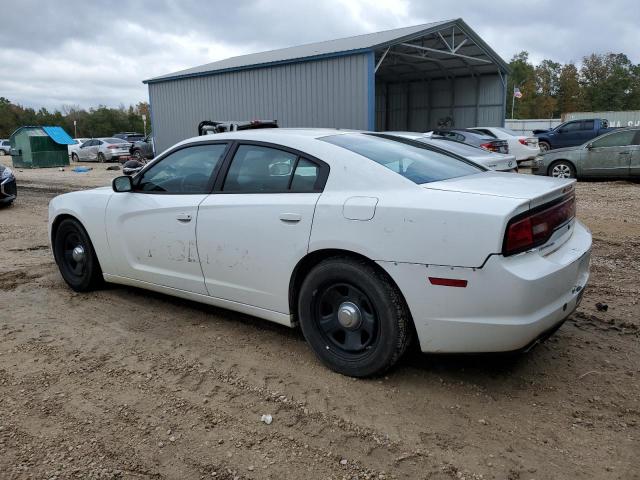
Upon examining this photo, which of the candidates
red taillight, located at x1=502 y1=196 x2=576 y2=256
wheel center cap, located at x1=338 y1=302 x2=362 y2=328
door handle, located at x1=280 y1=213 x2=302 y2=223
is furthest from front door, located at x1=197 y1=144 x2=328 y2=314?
red taillight, located at x1=502 y1=196 x2=576 y2=256

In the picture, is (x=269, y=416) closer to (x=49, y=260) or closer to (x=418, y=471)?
(x=418, y=471)

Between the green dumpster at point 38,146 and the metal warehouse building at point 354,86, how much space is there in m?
4.74

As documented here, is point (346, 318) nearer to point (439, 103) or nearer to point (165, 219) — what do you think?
point (165, 219)

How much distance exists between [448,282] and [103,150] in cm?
2861

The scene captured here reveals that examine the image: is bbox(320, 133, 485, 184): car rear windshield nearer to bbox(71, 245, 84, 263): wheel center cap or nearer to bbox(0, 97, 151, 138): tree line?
bbox(71, 245, 84, 263): wheel center cap

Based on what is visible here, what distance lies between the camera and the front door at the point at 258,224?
337cm

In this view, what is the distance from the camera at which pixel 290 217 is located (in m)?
3.35

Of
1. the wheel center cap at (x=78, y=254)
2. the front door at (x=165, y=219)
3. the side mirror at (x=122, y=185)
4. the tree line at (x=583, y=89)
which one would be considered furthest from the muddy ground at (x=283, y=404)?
the tree line at (x=583, y=89)

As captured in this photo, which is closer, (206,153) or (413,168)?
(413,168)

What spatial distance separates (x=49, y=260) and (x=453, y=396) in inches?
205

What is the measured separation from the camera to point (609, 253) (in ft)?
20.4

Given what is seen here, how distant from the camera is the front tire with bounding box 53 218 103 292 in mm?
4891


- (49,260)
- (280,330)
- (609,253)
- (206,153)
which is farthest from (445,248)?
(49,260)

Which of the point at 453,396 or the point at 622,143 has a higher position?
the point at 622,143
